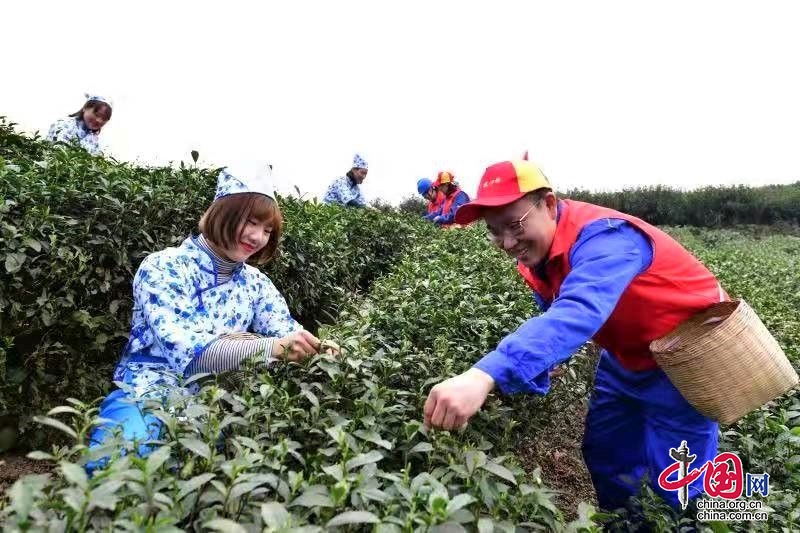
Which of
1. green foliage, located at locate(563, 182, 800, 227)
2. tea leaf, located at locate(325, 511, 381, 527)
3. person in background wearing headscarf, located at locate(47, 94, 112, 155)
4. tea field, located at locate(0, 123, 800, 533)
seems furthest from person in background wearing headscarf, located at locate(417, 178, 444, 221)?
green foliage, located at locate(563, 182, 800, 227)

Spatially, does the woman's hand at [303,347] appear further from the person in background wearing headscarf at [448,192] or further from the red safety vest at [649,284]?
the person in background wearing headscarf at [448,192]

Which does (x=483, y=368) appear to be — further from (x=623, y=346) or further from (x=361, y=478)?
(x=623, y=346)

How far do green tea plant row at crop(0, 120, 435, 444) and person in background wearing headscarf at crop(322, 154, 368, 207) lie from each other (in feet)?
16.1

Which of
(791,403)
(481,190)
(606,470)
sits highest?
(481,190)

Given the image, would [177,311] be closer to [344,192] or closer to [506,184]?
[506,184]

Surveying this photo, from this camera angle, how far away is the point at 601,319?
1660mm

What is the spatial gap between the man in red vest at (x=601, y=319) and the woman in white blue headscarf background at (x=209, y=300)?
2.61ft

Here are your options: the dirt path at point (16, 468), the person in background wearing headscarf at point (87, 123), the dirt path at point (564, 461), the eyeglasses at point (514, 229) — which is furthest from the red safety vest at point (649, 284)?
the person in background wearing headscarf at point (87, 123)

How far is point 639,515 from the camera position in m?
A: 2.22

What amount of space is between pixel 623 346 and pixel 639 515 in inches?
24.7

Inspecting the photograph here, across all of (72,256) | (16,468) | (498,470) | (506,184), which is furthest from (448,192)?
(498,470)

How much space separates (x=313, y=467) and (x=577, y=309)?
83 centimetres

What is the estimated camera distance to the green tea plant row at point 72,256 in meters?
2.88

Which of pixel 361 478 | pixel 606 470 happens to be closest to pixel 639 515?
pixel 606 470
